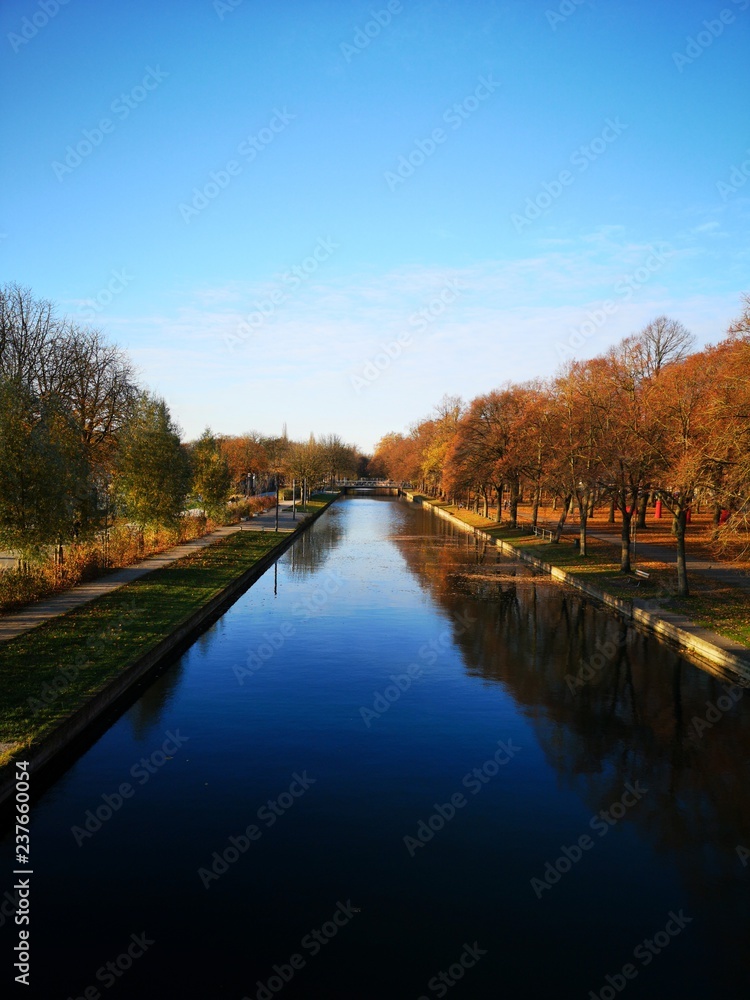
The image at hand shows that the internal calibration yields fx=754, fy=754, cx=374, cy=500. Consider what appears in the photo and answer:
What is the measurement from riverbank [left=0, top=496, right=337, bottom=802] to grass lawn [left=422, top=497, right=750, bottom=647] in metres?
15.3

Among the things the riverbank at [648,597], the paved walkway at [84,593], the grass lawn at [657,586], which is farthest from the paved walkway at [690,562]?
the paved walkway at [84,593]

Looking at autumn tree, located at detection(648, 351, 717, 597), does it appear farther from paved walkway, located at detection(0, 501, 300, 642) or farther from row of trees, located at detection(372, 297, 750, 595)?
paved walkway, located at detection(0, 501, 300, 642)

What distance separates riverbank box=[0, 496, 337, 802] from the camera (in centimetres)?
1276

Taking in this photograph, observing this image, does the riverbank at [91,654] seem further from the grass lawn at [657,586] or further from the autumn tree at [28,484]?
the grass lawn at [657,586]

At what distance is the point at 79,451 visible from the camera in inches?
1065

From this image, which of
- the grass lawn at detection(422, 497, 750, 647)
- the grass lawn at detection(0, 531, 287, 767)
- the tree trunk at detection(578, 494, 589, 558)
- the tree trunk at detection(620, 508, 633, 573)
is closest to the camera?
the grass lawn at detection(0, 531, 287, 767)

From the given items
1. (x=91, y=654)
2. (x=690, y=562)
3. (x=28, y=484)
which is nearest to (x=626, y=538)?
(x=690, y=562)

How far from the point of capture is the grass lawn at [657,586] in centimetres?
2306

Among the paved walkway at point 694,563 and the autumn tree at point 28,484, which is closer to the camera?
the autumn tree at point 28,484

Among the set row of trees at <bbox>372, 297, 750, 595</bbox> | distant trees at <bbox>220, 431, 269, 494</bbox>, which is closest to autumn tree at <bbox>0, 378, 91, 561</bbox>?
row of trees at <bbox>372, 297, 750, 595</bbox>

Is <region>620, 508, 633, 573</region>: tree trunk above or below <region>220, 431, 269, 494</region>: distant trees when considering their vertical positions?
below

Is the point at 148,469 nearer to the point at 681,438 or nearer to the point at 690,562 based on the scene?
the point at 681,438

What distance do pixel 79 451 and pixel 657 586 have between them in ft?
73.4

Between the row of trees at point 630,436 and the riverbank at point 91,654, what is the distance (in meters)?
15.3
